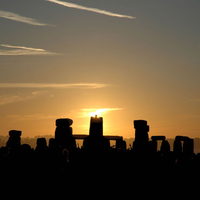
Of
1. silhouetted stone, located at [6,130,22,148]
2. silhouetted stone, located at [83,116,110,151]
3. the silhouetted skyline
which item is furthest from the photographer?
silhouetted stone, located at [6,130,22,148]

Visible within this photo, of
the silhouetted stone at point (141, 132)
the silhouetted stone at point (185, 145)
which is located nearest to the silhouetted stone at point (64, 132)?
the silhouetted stone at point (141, 132)

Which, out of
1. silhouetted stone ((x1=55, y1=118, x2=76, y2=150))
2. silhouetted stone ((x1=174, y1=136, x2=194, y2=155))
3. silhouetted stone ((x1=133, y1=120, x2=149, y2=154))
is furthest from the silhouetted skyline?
silhouetted stone ((x1=174, y1=136, x2=194, y2=155))

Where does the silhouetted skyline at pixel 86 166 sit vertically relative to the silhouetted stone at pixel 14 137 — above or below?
below

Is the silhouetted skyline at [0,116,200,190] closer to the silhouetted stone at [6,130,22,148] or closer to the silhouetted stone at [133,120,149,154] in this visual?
the silhouetted stone at [6,130,22,148]

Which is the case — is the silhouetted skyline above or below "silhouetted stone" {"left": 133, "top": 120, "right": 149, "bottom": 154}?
below

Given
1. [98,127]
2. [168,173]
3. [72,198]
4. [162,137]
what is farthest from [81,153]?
[162,137]

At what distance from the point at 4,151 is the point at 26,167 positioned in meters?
1.14

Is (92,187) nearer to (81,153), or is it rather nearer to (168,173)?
(81,153)

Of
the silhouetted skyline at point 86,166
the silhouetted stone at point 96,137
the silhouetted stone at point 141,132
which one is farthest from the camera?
the silhouetted stone at point 141,132

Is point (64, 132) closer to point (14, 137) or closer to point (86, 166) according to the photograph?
point (14, 137)

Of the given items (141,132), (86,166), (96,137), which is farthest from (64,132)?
(86,166)

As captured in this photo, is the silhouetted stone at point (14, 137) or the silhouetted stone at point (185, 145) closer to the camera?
the silhouetted stone at point (14, 137)

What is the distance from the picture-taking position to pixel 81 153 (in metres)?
19.3

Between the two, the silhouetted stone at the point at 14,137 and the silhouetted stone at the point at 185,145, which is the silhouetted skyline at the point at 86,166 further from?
the silhouetted stone at the point at 185,145
